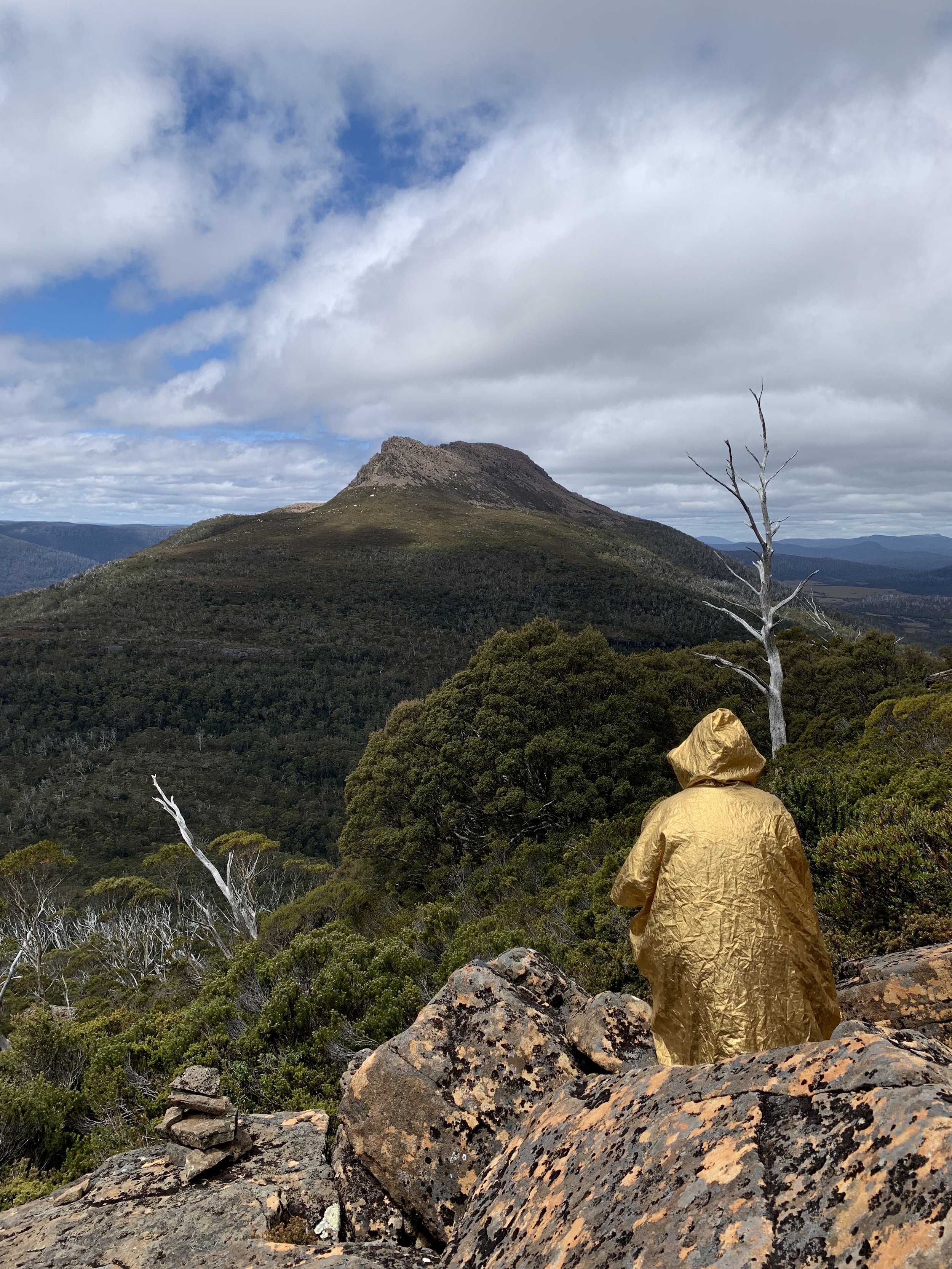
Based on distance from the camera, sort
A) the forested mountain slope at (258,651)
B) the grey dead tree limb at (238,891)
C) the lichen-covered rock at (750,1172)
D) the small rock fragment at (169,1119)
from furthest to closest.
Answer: the forested mountain slope at (258,651)
the grey dead tree limb at (238,891)
the small rock fragment at (169,1119)
the lichen-covered rock at (750,1172)

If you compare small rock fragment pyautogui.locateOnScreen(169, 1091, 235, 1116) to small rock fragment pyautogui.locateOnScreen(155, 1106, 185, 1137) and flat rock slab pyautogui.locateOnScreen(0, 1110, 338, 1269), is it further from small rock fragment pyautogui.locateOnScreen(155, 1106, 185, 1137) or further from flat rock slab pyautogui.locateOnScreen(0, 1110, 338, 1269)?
flat rock slab pyautogui.locateOnScreen(0, 1110, 338, 1269)

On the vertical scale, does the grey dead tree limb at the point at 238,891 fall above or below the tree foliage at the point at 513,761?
below

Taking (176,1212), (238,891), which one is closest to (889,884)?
(176,1212)

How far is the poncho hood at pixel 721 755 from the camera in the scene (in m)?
3.51

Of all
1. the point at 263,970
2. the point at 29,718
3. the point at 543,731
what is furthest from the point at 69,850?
the point at 263,970

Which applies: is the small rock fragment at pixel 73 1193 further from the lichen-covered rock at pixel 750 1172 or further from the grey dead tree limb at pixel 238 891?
the grey dead tree limb at pixel 238 891

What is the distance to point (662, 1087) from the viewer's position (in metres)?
2.75

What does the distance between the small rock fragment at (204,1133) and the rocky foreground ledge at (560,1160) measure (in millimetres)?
38

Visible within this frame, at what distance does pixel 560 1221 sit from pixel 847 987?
10.7 feet

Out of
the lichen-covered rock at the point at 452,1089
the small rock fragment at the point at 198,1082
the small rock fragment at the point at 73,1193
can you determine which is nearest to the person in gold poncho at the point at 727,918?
the lichen-covered rock at the point at 452,1089

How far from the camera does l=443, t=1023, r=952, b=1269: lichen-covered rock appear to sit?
1.72 m

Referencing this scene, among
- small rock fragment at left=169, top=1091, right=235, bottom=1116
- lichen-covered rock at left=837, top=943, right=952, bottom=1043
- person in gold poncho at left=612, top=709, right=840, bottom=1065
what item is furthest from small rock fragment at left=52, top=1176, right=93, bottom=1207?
lichen-covered rock at left=837, top=943, right=952, bottom=1043

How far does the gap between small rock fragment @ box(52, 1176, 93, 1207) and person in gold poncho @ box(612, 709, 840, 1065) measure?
12.5 ft

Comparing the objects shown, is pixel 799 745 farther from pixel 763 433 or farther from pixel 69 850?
pixel 69 850
